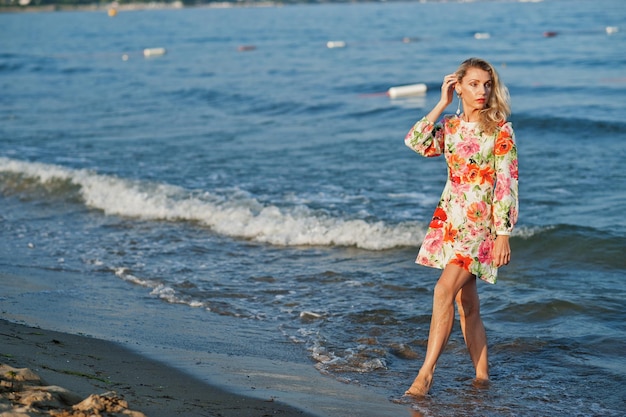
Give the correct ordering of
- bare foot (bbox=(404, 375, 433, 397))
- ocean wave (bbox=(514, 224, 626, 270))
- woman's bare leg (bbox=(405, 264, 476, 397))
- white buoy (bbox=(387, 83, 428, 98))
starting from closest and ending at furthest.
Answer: woman's bare leg (bbox=(405, 264, 476, 397))
bare foot (bbox=(404, 375, 433, 397))
ocean wave (bbox=(514, 224, 626, 270))
white buoy (bbox=(387, 83, 428, 98))

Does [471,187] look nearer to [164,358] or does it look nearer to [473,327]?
[473,327]

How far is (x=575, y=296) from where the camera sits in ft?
26.1

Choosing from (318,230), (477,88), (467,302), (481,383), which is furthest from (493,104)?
(318,230)

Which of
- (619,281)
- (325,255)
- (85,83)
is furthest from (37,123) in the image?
(619,281)

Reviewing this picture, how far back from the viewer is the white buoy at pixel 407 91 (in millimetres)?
24766

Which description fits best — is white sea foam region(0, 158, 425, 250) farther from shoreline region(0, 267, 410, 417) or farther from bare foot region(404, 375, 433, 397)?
bare foot region(404, 375, 433, 397)

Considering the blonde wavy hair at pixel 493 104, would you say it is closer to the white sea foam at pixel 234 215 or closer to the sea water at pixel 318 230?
the sea water at pixel 318 230

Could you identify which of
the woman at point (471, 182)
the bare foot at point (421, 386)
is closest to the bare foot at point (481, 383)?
the bare foot at point (421, 386)

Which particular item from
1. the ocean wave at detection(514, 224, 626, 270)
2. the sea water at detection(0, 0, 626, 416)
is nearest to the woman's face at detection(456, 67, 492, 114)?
the sea water at detection(0, 0, 626, 416)

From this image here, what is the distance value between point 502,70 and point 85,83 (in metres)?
14.3

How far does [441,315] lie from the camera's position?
5438 millimetres

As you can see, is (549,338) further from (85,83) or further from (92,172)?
(85,83)

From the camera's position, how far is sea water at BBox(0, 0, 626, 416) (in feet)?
21.7

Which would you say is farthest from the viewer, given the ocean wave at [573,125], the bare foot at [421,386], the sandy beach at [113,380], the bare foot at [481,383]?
the ocean wave at [573,125]
